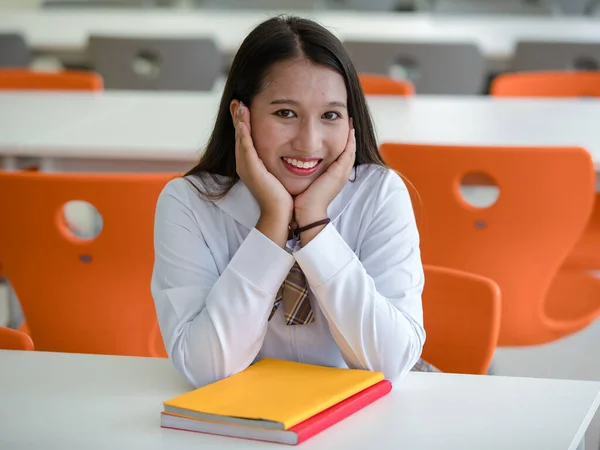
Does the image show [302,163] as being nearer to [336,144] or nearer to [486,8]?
[336,144]

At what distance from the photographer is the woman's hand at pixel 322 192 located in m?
1.67

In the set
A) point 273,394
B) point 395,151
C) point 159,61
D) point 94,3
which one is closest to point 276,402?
point 273,394

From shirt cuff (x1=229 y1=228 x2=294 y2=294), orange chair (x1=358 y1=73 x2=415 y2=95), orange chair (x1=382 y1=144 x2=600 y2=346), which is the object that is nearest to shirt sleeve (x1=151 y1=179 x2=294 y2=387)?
shirt cuff (x1=229 y1=228 x2=294 y2=294)

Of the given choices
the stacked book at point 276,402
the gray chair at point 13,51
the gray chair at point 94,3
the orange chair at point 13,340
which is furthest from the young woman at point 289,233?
the gray chair at point 94,3

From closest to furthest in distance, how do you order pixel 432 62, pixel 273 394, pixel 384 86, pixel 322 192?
pixel 273 394, pixel 322 192, pixel 384 86, pixel 432 62

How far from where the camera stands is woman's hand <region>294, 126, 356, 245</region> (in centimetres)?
167

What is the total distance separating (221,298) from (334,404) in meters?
0.31

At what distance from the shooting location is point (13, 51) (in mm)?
5457

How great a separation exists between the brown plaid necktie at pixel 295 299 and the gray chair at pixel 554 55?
3.77m

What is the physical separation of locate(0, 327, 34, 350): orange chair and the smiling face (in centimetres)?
49

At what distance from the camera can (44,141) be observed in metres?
3.17

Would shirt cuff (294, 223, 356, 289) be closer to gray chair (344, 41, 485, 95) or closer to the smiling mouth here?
the smiling mouth

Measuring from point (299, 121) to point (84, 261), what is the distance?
2.32 ft

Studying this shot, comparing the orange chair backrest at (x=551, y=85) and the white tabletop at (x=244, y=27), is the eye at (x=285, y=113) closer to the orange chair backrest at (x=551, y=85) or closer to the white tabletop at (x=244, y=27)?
the orange chair backrest at (x=551, y=85)
